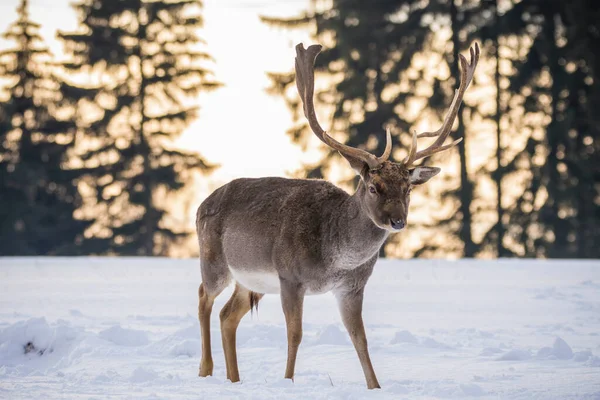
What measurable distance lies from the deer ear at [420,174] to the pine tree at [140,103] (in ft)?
68.8

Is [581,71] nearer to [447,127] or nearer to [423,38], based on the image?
[423,38]

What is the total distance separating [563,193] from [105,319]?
17.2m

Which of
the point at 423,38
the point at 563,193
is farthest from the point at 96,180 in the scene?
the point at 563,193

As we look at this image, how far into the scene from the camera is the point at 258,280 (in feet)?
22.5

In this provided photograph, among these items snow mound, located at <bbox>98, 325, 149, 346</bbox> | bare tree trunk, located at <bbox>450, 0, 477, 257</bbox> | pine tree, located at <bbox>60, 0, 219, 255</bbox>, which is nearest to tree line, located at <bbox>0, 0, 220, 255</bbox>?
pine tree, located at <bbox>60, 0, 219, 255</bbox>

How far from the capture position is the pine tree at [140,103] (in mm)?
26859

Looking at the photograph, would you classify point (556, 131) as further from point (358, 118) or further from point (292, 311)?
point (292, 311)

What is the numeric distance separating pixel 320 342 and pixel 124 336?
2021 millimetres

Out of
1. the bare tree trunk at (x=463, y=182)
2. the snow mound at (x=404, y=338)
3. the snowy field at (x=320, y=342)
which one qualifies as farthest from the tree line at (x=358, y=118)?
the snow mound at (x=404, y=338)

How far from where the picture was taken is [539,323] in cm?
975

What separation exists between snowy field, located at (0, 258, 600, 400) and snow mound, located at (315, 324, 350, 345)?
1 cm

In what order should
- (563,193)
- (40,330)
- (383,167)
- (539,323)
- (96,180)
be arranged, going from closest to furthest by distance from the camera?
(383,167)
(40,330)
(539,323)
(563,193)
(96,180)

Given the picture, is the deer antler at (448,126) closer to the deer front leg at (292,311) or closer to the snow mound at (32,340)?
the deer front leg at (292,311)

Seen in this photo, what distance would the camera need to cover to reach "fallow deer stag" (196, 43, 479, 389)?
6.17m
